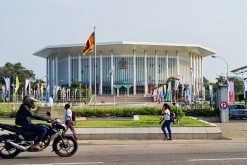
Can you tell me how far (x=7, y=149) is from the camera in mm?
12344

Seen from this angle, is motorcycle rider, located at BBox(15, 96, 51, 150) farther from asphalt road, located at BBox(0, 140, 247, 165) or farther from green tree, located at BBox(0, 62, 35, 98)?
green tree, located at BBox(0, 62, 35, 98)

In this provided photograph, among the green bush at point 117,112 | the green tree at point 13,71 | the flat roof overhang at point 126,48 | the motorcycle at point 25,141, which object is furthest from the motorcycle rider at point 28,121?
the green tree at point 13,71

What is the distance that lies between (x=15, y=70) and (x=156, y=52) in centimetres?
4330

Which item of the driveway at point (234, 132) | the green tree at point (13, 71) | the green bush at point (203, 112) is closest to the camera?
the driveway at point (234, 132)

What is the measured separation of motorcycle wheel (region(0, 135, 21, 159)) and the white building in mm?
99568

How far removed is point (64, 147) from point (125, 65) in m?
105

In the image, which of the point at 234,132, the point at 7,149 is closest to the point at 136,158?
the point at 7,149

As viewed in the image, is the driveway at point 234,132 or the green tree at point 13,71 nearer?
the driveway at point 234,132

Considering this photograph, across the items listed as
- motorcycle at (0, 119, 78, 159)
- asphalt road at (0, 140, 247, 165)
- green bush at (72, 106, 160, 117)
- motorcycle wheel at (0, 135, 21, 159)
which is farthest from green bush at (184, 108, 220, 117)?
motorcycle wheel at (0, 135, 21, 159)

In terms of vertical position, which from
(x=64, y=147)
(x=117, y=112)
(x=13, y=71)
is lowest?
(x=64, y=147)

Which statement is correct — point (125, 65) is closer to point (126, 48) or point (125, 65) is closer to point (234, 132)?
point (126, 48)

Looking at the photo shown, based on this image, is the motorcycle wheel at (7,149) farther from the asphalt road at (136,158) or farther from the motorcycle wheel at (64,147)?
the motorcycle wheel at (64,147)

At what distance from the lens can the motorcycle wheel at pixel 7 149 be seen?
1232 centimetres

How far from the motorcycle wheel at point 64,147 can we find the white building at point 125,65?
99.2 m
